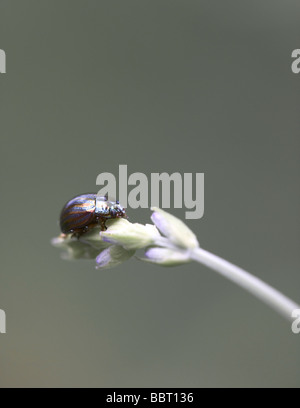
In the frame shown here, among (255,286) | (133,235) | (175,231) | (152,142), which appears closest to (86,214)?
(133,235)

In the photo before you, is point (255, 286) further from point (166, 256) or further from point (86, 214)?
point (86, 214)

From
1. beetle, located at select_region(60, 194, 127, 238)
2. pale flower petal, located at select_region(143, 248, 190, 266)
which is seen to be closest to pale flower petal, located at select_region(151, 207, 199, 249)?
pale flower petal, located at select_region(143, 248, 190, 266)

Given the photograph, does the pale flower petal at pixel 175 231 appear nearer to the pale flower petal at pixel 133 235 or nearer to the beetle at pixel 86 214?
the pale flower petal at pixel 133 235

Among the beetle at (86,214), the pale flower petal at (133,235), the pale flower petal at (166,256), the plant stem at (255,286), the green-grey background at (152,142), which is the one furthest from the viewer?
the green-grey background at (152,142)

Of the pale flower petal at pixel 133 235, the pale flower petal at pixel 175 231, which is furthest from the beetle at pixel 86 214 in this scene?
the pale flower petal at pixel 175 231

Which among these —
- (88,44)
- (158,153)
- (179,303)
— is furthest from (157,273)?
(88,44)

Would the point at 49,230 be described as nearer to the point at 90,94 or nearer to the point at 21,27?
the point at 90,94
